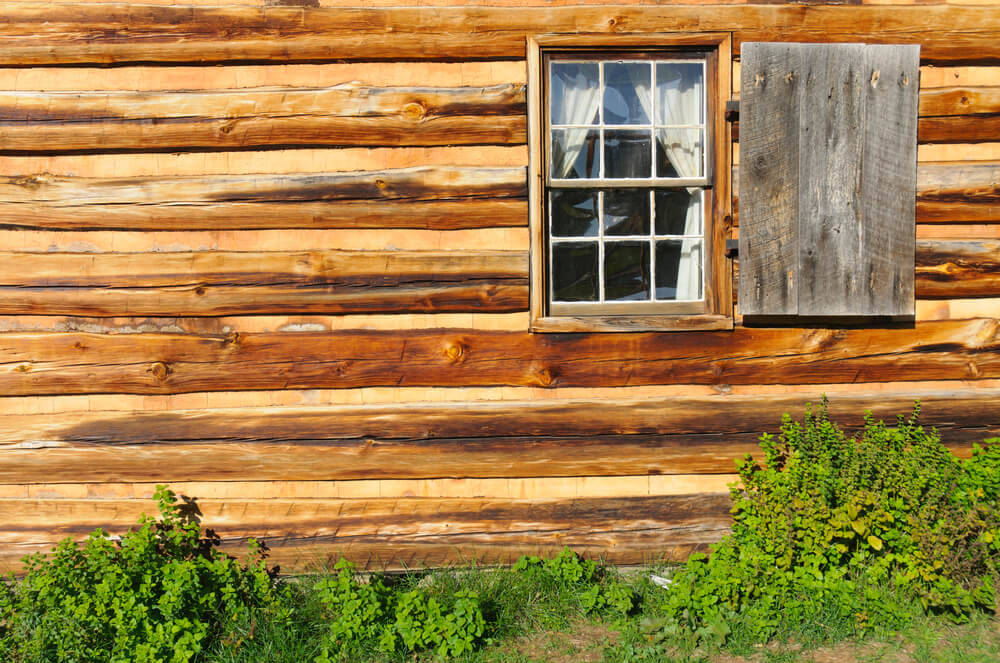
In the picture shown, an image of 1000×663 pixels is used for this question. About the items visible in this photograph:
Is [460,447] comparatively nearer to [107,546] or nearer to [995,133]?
[107,546]

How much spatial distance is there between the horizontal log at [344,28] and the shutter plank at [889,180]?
0.30 m

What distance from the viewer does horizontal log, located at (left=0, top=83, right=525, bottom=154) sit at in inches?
154

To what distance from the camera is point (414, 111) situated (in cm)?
→ 393

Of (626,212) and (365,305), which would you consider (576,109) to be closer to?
(626,212)

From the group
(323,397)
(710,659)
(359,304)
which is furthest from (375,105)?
(710,659)

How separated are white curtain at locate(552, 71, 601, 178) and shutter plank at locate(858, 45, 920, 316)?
59.6 inches

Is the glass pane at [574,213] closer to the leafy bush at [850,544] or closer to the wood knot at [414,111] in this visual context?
the wood knot at [414,111]

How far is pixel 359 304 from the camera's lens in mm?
3982

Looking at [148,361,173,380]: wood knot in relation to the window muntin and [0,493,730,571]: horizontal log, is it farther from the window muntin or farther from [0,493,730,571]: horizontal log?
the window muntin

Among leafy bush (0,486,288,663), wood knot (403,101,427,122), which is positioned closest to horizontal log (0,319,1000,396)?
leafy bush (0,486,288,663)

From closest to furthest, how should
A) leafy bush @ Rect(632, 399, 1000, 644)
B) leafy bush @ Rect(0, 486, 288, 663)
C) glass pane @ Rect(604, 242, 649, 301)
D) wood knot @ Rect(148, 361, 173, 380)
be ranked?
leafy bush @ Rect(0, 486, 288, 663)
leafy bush @ Rect(632, 399, 1000, 644)
wood knot @ Rect(148, 361, 173, 380)
glass pane @ Rect(604, 242, 649, 301)

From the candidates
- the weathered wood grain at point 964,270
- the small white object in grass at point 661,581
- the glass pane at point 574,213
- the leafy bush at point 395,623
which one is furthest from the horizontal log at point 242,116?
the small white object in grass at point 661,581

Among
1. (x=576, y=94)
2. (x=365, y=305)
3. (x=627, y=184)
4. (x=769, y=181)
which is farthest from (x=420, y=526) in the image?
(x=769, y=181)

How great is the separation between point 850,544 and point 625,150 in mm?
2585
